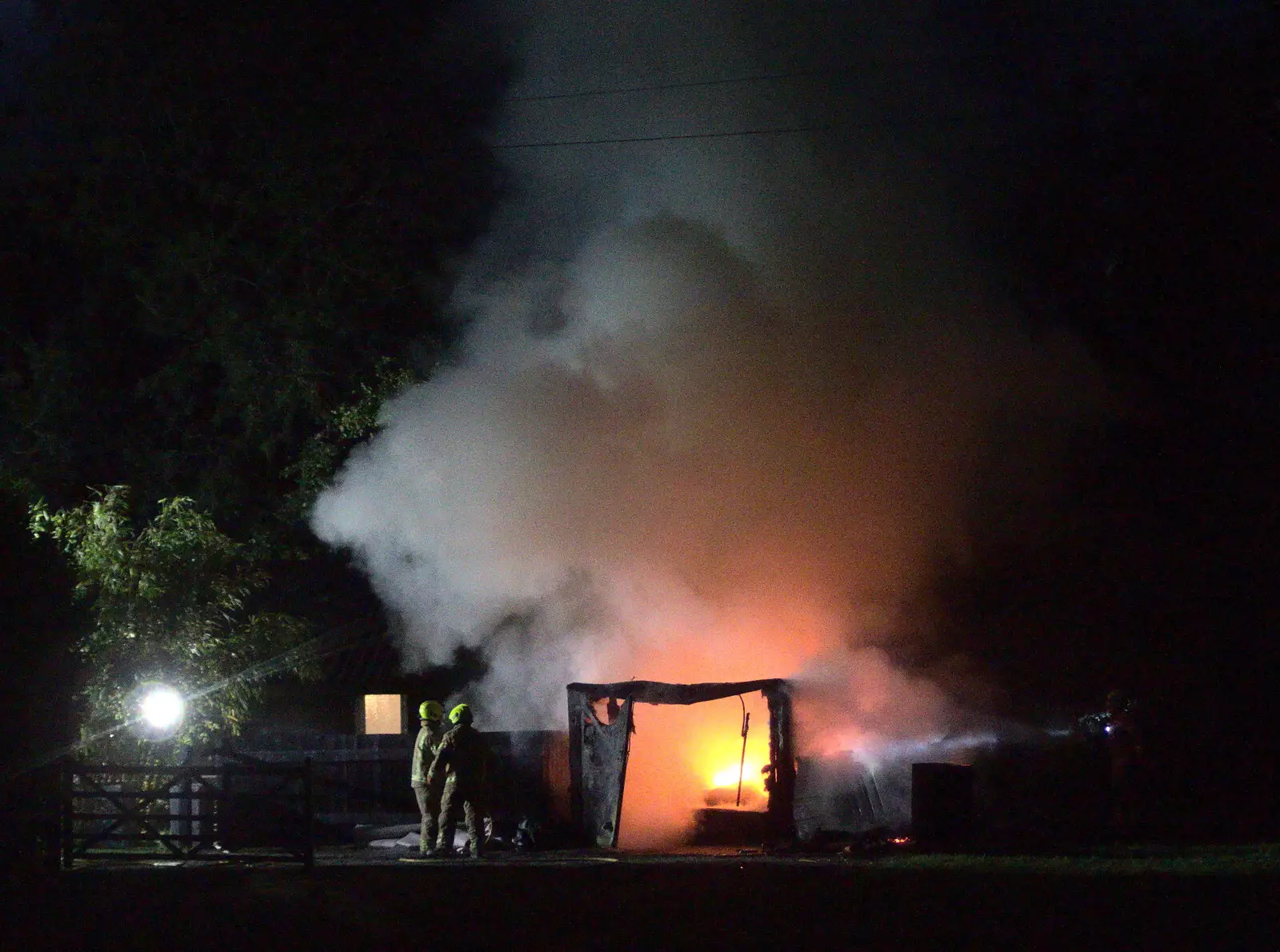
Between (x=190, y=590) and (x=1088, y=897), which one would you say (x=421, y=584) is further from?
(x=1088, y=897)

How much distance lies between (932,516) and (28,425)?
17.0 meters

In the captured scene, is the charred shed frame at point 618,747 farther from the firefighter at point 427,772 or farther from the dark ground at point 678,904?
the dark ground at point 678,904

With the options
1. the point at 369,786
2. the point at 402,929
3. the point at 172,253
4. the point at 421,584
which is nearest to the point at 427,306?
the point at 172,253

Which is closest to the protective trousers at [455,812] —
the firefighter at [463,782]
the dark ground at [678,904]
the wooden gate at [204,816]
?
the firefighter at [463,782]

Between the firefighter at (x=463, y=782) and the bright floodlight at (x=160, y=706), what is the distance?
183 inches

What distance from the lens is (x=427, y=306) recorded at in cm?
2714

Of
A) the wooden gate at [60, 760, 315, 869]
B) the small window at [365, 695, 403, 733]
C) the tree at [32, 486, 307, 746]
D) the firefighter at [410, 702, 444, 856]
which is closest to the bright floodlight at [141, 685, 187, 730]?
the tree at [32, 486, 307, 746]

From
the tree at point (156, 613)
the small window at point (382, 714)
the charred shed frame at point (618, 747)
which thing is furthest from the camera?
the small window at point (382, 714)

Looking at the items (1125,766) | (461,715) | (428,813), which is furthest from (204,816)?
(1125,766)

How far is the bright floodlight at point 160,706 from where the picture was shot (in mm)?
18000

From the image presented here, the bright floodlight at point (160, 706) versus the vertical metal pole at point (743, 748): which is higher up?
the bright floodlight at point (160, 706)

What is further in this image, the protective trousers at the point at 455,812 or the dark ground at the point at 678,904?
the protective trousers at the point at 455,812

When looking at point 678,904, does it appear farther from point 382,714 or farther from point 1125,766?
point 382,714

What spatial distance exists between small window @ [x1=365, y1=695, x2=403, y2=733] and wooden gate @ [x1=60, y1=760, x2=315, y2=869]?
6716mm
